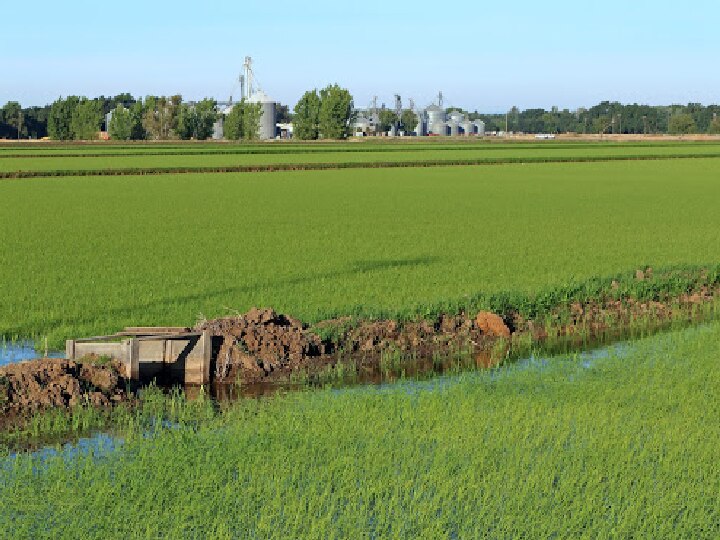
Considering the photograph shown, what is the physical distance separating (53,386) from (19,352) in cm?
238

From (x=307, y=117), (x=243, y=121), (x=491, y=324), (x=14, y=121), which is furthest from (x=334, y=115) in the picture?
(x=491, y=324)

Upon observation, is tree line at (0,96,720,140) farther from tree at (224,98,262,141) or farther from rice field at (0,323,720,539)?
rice field at (0,323,720,539)

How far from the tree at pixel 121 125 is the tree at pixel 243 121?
12.4m

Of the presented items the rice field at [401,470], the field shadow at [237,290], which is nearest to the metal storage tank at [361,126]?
the field shadow at [237,290]

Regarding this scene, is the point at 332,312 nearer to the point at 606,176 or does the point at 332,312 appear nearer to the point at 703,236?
the point at 703,236

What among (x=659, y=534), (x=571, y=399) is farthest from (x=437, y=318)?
(x=659, y=534)

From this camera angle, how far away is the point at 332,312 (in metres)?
13.1

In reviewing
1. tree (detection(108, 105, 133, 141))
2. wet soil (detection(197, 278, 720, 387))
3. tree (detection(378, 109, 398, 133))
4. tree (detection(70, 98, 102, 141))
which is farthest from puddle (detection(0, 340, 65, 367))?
tree (detection(378, 109, 398, 133))

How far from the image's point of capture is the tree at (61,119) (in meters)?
136

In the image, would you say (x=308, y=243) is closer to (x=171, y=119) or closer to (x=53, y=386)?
(x=53, y=386)

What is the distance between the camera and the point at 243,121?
12838cm

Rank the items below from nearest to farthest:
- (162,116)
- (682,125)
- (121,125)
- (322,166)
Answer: (322,166), (121,125), (162,116), (682,125)

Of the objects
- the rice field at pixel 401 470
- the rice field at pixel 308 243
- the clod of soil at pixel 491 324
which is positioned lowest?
the rice field at pixel 401 470

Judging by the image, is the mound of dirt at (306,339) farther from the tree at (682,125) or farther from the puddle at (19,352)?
the tree at (682,125)
